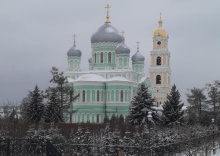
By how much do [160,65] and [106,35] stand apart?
10.6 m

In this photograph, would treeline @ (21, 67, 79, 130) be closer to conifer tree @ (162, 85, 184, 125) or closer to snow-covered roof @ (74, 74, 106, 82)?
conifer tree @ (162, 85, 184, 125)

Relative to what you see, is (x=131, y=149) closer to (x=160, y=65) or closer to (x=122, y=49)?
(x=122, y=49)

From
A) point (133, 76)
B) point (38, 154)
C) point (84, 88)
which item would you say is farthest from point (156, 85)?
point (38, 154)

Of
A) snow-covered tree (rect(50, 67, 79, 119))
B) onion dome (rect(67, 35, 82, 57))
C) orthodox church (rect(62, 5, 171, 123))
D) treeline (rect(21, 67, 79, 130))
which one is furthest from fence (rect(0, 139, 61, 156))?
Result: onion dome (rect(67, 35, 82, 57))

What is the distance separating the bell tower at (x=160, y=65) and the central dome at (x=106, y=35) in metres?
7.46

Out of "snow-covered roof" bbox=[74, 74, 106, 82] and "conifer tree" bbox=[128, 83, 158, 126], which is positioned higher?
"snow-covered roof" bbox=[74, 74, 106, 82]

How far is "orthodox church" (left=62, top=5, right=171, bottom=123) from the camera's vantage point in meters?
49.8

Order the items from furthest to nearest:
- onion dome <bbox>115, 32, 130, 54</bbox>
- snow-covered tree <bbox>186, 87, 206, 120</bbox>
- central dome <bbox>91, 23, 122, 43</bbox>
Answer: central dome <bbox>91, 23, 122, 43</bbox>, onion dome <bbox>115, 32, 130, 54</bbox>, snow-covered tree <bbox>186, 87, 206, 120</bbox>

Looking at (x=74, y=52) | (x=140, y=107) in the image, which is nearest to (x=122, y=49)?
(x=74, y=52)

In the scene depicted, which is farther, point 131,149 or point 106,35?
point 106,35

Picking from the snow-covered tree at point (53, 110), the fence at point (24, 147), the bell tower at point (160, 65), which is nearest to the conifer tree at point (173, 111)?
the snow-covered tree at point (53, 110)

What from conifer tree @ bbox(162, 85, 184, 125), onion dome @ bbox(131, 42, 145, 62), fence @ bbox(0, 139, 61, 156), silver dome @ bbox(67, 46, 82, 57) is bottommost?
fence @ bbox(0, 139, 61, 156)

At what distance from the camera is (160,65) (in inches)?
2378

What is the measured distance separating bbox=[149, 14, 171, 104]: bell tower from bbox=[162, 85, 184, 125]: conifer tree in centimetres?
2620
